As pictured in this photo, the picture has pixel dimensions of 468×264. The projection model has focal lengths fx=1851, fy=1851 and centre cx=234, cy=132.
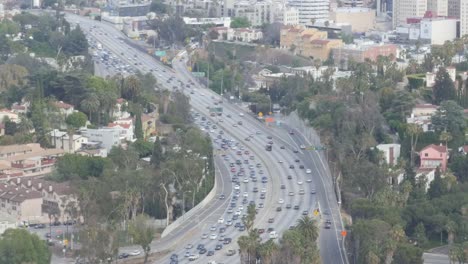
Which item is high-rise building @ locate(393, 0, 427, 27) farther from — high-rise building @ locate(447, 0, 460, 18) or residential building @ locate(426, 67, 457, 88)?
residential building @ locate(426, 67, 457, 88)

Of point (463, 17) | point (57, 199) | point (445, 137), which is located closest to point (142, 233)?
point (57, 199)

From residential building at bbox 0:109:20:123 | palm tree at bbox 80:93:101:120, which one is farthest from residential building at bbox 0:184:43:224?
palm tree at bbox 80:93:101:120

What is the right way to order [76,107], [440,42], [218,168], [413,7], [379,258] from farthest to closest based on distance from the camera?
1. [413,7]
2. [440,42]
3. [76,107]
4. [218,168]
5. [379,258]

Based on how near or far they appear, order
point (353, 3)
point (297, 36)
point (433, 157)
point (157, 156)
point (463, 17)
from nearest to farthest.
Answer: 1. point (157, 156)
2. point (433, 157)
3. point (297, 36)
4. point (463, 17)
5. point (353, 3)

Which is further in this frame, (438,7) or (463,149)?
(438,7)

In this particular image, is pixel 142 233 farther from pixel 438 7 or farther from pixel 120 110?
pixel 438 7

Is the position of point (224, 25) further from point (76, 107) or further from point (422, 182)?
point (422, 182)

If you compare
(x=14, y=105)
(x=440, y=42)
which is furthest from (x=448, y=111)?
(x=440, y=42)

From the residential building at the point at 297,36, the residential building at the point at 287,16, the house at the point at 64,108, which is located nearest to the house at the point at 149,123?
the house at the point at 64,108
